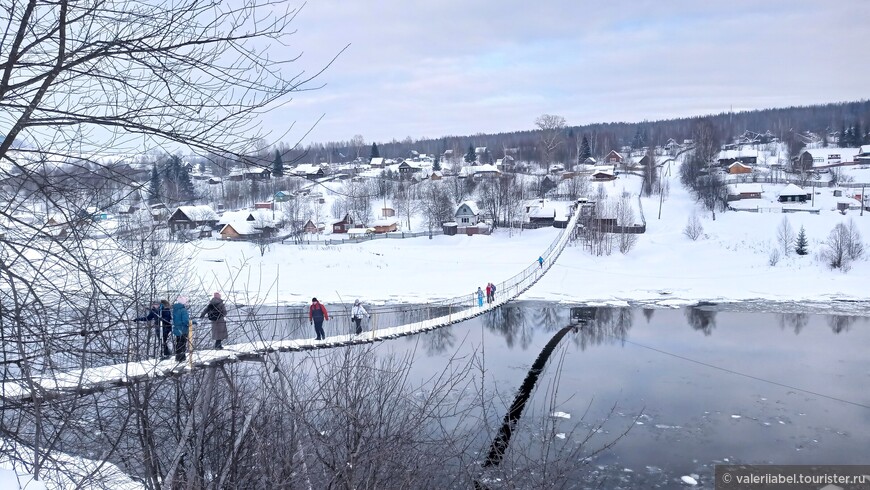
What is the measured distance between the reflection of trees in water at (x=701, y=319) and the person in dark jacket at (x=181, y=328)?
1730cm

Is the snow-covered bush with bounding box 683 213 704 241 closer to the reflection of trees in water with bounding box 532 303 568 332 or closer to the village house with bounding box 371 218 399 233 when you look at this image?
the reflection of trees in water with bounding box 532 303 568 332

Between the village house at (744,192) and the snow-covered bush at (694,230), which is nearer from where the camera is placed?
the snow-covered bush at (694,230)

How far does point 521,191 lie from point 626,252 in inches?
551

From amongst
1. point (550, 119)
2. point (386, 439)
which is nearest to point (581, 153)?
point (550, 119)

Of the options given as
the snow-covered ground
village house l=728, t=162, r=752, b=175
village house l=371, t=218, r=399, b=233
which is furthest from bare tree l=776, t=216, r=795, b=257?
village house l=371, t=218, r=399, b=233

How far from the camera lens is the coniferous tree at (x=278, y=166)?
2.26m

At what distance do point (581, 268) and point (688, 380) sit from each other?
17047 mm

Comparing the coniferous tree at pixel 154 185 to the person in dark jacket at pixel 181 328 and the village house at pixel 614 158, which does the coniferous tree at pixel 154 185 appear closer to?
the person in dark jacket at pixel 181 328

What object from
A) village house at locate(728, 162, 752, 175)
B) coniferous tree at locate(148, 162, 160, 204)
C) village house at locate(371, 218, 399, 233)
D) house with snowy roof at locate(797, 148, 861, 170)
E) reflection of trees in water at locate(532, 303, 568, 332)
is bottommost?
reflection of trees in water at locate(532, 303, 568, 332)

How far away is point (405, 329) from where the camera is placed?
13492 mm

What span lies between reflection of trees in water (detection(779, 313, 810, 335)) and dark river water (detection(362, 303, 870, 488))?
0.19ft

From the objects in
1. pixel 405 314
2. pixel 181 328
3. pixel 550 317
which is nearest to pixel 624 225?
pixel 550 317

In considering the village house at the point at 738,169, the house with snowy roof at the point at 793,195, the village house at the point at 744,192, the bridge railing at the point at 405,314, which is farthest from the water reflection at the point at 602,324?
the village house at the point at 738,169

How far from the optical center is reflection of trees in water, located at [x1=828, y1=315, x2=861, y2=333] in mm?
19973
